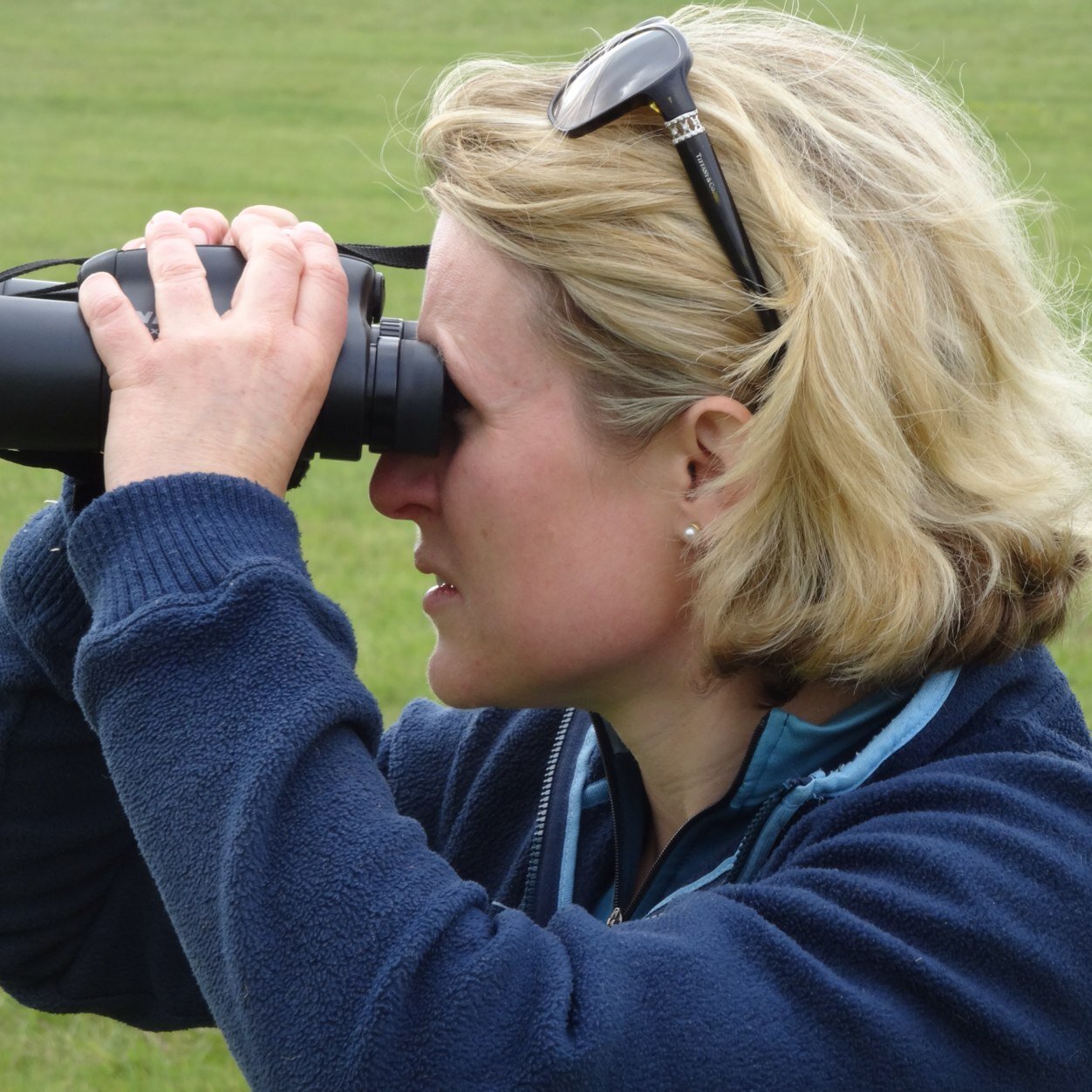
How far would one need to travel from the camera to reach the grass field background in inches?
180

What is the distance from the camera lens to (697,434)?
5.45 ft

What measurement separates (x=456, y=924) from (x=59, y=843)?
0.83 metres

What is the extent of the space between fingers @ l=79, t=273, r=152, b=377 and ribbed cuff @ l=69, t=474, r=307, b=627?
6.1 inches

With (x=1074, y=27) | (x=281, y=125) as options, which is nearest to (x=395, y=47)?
(x=281, y=125)

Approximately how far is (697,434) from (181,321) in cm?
53

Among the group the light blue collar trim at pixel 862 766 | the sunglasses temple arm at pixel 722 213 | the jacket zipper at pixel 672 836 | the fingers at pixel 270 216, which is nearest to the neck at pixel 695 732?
the jacket zipper at pixel 672 836

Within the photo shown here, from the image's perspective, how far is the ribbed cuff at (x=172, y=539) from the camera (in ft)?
4.67

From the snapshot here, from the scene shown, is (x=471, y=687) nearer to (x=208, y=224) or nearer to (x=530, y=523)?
(x=530, y=523)

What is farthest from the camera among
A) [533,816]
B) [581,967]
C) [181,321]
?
[533,816]

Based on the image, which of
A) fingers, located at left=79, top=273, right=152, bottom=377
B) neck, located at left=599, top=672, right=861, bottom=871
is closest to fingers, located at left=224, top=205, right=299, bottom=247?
fingers, located at left=79, top=273, right=152, bottom=377

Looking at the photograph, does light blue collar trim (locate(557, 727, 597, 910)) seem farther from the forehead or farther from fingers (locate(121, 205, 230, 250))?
fingers (locate(121, 205, 230, 250))

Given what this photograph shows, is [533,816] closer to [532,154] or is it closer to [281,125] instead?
[532,154]

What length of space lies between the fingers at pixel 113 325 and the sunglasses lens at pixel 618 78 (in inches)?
18.9

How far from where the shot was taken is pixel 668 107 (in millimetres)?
1609
